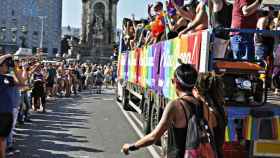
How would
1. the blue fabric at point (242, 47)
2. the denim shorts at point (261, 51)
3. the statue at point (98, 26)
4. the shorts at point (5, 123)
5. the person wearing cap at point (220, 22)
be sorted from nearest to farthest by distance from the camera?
1. the person wearing cap at point (220, 22)
2. the shorts at point (5, 123)
3. the blue fabric at point (242, 47)
4. the denim shorts at point (261, 51)
5. the statue at point (98, 26)

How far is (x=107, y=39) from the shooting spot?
118000mm

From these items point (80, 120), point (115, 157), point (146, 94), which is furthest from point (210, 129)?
point (80, 120)

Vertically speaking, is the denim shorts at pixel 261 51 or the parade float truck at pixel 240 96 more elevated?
the denim shorts at pixel 261 51

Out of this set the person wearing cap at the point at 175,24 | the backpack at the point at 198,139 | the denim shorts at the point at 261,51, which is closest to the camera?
the backpack at the point at 198,139

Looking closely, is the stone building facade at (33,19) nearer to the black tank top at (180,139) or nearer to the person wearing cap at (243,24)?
the person wearing cap at (243,24)

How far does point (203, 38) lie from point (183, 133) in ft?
8.99

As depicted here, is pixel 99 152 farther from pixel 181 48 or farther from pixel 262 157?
pixel 262 157

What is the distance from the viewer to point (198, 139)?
448 centimetres

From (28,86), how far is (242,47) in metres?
7.75

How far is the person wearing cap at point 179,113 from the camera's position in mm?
4582

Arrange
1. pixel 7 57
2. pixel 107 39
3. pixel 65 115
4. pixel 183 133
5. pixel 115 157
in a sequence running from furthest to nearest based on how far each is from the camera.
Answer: pixel 107 39 < pixel 65 115 < pixel 115 157 < pixel 7 57 < pixel 183 133

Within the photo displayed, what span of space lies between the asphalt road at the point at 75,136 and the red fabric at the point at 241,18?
297cm

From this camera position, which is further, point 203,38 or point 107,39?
point 107,39

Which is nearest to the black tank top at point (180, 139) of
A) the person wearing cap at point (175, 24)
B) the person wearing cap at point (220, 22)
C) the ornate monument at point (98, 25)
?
A: the person wearing cap at point (220, 22)
